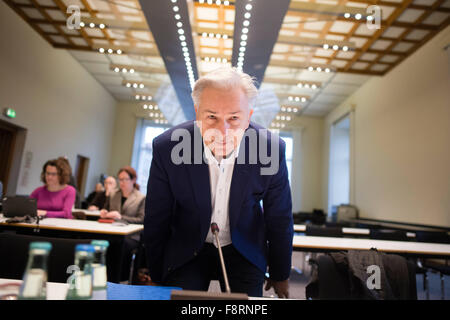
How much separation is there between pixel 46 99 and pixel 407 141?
8.03 m

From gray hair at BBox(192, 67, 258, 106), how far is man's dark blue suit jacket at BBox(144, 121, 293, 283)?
111mm

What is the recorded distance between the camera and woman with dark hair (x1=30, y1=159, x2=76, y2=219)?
3.03 m

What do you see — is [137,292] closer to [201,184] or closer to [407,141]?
[201,184]

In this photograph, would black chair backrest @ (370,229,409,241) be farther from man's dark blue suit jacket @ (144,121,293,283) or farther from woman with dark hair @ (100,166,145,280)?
man's dark blue suit jacket @ (144,121,293,283)

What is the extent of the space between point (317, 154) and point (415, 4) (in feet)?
21.9

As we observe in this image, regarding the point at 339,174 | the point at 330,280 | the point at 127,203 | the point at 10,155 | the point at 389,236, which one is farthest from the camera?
the point at 339,174

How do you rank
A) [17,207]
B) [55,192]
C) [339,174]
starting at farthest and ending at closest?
[339,174] → [55,192] → [17,207]

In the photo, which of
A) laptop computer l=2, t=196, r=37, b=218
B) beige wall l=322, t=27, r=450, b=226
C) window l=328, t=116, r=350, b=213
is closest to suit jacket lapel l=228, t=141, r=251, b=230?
laptop computer l=2, t=196, r=37, b=218

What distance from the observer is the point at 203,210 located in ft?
3.13

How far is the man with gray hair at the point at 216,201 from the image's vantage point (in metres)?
0.95

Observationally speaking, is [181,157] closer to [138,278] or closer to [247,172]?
[247,172]

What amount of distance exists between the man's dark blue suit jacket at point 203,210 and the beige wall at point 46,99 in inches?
241

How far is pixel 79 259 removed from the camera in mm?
396

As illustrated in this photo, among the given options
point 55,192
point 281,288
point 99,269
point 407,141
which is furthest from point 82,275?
point 407,141
